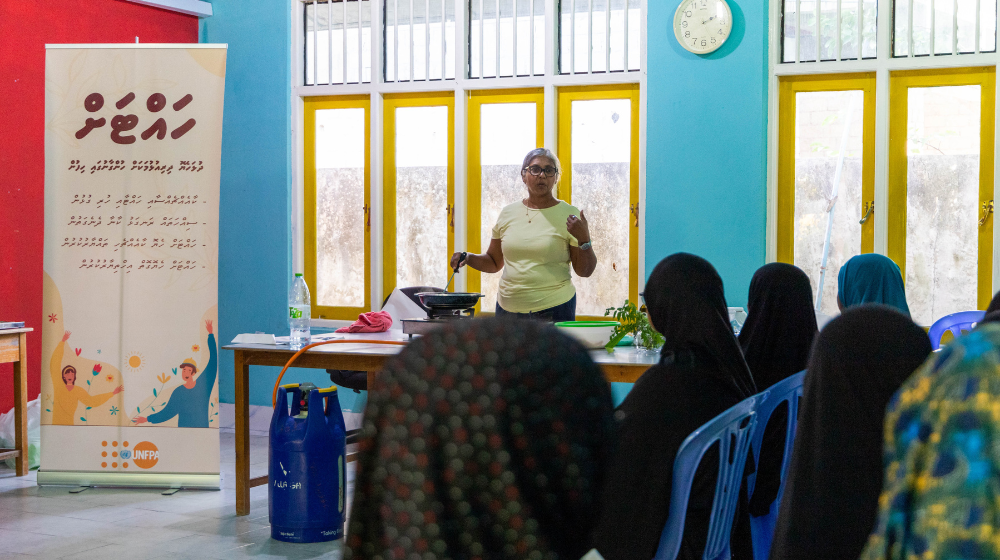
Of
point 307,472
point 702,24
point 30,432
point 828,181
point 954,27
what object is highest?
point 702,24

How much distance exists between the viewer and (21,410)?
410cm

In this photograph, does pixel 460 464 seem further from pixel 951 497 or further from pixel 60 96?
pixel 60 96

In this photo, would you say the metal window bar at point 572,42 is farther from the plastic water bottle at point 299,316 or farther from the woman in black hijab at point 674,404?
the woman in black hijab at point 674,404

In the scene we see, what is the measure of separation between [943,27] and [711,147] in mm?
1191

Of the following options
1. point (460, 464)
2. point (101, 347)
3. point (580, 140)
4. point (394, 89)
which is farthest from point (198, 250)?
point (460, 464)

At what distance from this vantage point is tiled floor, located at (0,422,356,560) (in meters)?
2.98

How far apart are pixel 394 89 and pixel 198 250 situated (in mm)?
1775

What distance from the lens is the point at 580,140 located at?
4.82 metres

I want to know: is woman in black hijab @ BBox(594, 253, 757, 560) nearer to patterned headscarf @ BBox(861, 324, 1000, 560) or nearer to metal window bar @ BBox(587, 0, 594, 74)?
patterned headscarf @ BBox(861, 324, 1000, 560)

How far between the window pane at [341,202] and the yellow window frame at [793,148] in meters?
2.39

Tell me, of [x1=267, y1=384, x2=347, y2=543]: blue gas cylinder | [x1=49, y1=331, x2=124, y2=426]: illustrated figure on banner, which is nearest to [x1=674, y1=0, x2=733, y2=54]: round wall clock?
[x1=267, y1=384, x2=347, y2=543]: blue gas cylinder

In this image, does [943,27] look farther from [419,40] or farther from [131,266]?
[131,266]

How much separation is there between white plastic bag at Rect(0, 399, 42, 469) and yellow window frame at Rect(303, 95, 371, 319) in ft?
5.32

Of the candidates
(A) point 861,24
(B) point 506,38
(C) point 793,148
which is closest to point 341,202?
(B) point 506,38
